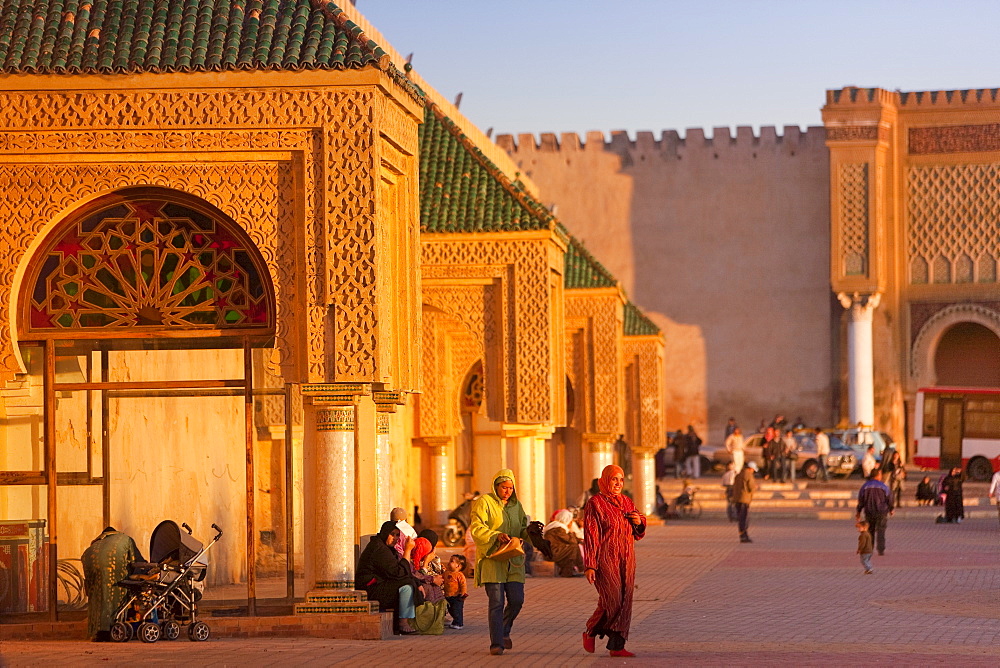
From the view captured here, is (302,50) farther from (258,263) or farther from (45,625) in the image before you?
(45,625)

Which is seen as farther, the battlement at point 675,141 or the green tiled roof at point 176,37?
the battlement at point 675,141

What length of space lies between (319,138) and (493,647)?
3.21 metres

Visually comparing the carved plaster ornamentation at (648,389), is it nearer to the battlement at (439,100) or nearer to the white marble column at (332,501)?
the battlement at (439,100)

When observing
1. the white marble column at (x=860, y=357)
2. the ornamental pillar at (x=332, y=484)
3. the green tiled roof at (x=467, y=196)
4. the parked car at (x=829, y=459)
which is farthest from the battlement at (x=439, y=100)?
the white marble column at (x=860, y=357)

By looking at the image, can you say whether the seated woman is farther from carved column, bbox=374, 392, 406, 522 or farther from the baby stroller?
the baby stroller

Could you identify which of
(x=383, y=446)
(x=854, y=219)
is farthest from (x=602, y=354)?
(x=854, y=219)

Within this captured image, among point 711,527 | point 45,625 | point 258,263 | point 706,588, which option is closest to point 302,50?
point 258,263

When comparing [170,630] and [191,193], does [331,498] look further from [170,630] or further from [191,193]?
[191,193]

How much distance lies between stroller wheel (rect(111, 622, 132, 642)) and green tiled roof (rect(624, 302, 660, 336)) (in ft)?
54.4

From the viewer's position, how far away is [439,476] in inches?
765

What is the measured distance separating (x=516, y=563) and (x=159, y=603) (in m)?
2.13

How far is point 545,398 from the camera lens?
16391mm

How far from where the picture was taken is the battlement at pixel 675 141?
3897 centimetres

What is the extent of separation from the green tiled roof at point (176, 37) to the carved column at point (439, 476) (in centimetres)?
943
